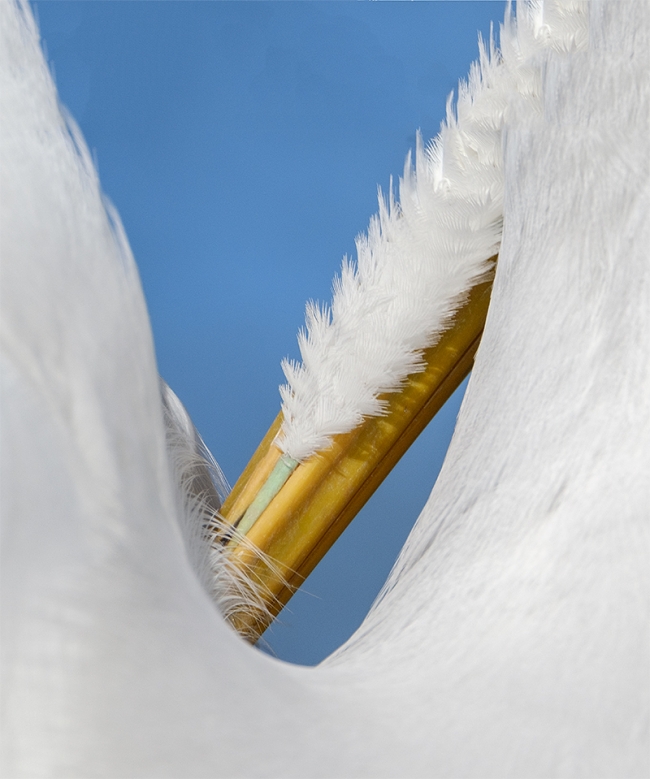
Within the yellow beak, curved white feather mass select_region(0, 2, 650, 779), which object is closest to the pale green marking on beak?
the yellow beak

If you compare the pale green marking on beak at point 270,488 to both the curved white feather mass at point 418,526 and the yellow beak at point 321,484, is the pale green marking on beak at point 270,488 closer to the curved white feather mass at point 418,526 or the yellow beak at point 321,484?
the yellow beak at point 321,484

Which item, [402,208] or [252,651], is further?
[402,208]

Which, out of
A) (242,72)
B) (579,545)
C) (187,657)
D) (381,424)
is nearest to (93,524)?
(187,657)

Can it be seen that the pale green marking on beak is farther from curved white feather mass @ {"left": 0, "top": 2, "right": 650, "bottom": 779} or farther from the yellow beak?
curved white feather mass @ {"left": 0, "top": 2, "right": 650, "bottom": 779}

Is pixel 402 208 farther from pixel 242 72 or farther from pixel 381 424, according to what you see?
pixel 242 72

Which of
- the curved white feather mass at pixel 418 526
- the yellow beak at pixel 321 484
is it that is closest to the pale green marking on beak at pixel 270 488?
the yellow beak at pixel 321 484

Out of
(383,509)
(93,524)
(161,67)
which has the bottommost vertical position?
(383,509)
